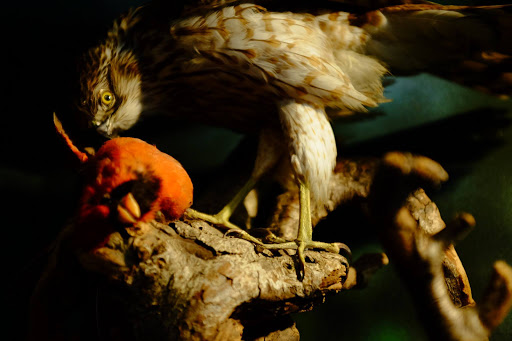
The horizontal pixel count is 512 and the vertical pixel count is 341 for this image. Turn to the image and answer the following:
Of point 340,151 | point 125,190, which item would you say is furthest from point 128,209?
point 340,151

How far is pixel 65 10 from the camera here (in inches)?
48.7

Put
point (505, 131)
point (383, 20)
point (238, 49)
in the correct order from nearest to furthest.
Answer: point (238, 49)
point (383, 20)
point (505, 131)

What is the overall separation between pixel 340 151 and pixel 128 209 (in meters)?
1.07

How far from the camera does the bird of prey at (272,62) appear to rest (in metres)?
1.17

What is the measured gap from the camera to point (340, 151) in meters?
1.65

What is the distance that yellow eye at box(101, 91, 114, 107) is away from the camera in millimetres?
1230

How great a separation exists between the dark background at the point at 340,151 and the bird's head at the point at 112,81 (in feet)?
0.31

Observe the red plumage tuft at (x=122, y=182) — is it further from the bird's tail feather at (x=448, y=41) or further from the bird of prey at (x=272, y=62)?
the bird's tail feather at (x=448, y=41)

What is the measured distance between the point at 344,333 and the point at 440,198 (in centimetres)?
64

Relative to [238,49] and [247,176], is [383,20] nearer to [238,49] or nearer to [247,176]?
[238,49]

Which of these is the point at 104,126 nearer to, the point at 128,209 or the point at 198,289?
the point at 128,209

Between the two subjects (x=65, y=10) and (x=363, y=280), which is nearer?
(x=65, y=10)

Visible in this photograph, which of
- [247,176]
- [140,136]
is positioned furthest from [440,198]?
[140,136]

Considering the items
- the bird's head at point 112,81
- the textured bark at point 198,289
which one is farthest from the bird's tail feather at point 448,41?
the bird's head at point 112,81
